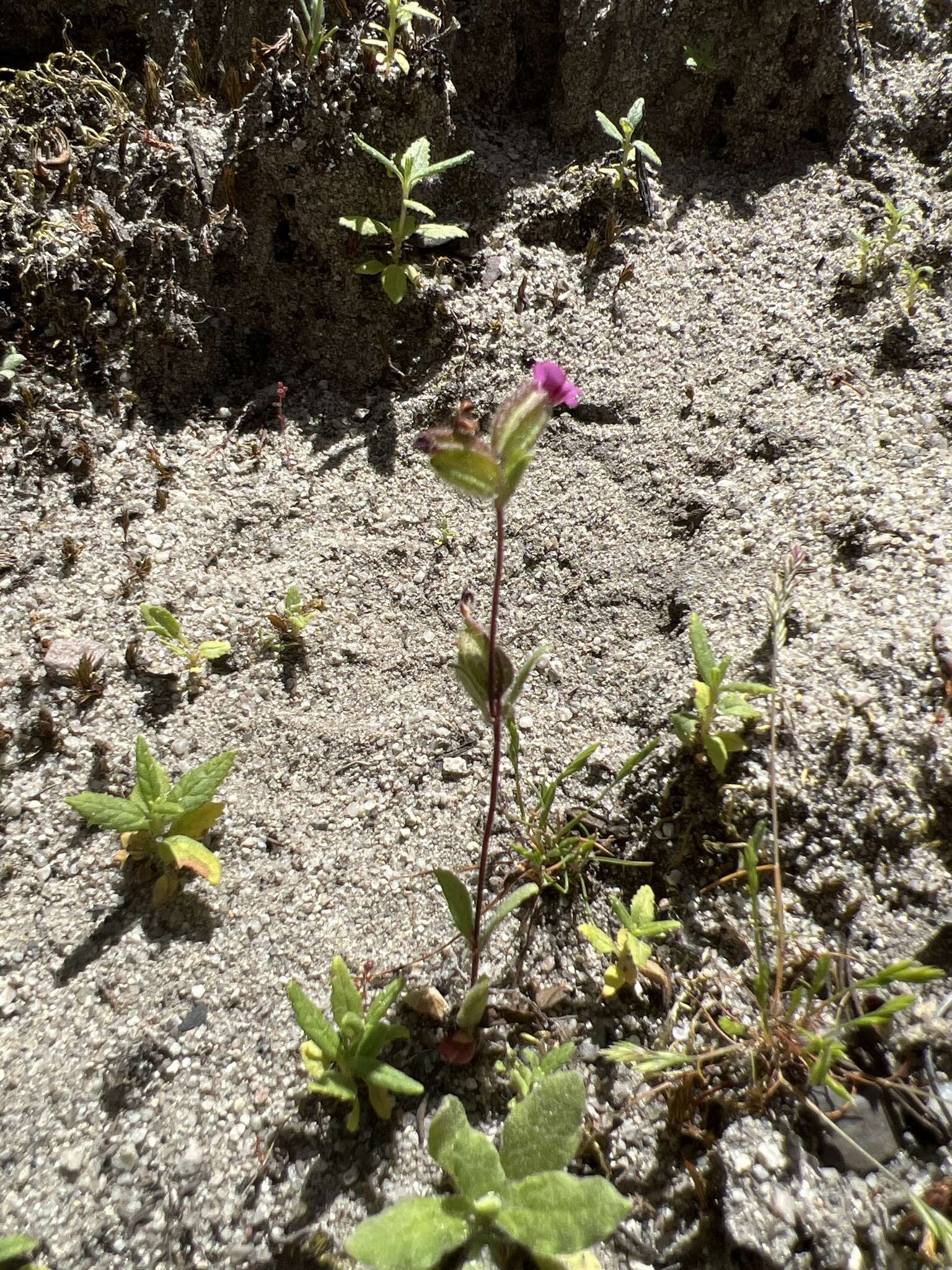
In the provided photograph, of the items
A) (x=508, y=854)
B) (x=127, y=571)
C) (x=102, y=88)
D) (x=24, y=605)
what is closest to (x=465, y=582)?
(x=508, y=854)

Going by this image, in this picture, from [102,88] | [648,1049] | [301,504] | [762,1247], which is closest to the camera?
[762,1247]

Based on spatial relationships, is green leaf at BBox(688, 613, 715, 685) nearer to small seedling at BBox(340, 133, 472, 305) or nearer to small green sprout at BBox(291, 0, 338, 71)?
small seedling at BBox(340, 133, 472, 305)

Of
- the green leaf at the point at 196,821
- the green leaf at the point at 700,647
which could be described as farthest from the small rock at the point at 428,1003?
the green leaf at the point at 700,647

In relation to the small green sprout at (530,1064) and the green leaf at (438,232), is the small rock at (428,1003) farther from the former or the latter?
the green leaf at (438,232)

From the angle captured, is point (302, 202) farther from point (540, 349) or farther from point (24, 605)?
point (24, 605)

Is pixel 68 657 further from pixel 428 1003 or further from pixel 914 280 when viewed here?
pixel 914 280

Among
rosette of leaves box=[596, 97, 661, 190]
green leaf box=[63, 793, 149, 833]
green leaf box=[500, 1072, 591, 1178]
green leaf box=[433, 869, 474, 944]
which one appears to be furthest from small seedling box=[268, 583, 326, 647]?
rosette of leaves box=[596, 97, 661, 190]

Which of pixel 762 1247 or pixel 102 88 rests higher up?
pixel 102 88

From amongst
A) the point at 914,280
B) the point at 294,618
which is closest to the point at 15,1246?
the point at 294,618
